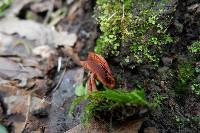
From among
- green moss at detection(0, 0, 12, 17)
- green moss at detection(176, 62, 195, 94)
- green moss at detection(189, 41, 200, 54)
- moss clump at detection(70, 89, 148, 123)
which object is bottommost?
moss clump at detection(70, 89, 148, 123)

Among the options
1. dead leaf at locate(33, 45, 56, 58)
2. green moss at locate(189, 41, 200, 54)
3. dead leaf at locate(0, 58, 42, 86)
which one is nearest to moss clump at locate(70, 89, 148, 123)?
green moss at locate(189, 41, 200, 54)

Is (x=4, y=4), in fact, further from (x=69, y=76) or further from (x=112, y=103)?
(x=112, y=103)

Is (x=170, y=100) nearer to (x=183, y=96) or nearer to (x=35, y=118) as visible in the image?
(x=183, y=96)

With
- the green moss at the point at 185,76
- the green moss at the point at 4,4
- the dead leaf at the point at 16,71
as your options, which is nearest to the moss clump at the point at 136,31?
the green moss at the point at 185,76

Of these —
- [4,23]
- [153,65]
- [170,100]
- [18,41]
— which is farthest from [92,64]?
[4,23]

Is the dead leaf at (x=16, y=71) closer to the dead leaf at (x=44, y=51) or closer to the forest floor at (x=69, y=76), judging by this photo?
the forest floor at (x=69, y=76)

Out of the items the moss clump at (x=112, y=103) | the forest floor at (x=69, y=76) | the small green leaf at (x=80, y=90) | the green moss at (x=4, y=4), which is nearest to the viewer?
the moss clump at (x=112, y=103)

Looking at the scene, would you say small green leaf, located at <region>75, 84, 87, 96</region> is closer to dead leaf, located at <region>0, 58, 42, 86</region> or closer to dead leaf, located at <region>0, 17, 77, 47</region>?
dead leaf, located at <region>0, 58, 42, 86</region>
